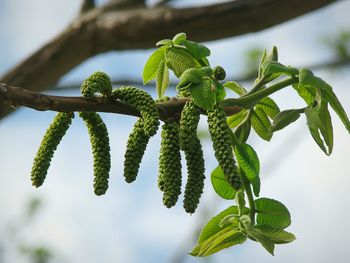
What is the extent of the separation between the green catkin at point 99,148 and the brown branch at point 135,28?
2.11m

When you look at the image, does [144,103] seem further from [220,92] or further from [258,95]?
[258,95]

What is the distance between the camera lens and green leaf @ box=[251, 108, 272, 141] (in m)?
1.84

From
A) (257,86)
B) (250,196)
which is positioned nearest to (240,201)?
(250,196)

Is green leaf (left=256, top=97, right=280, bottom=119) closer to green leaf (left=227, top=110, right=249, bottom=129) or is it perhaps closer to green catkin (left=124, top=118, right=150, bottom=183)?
green leaf (left=227, top=110, right=249, bottom=129)

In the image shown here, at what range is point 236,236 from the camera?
174 cm

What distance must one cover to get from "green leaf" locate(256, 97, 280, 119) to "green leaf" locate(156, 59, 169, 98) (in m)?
0.23

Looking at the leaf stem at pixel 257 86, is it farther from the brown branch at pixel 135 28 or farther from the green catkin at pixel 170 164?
the brown branch at pixel 135 28

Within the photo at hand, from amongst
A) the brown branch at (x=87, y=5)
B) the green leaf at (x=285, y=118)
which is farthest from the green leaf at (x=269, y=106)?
the brown branch at (x=87, y=5)

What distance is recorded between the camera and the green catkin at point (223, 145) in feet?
4.57

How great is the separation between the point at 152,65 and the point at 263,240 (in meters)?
0.47

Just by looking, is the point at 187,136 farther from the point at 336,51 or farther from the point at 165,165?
the point at 336,51

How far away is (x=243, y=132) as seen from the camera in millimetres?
1755

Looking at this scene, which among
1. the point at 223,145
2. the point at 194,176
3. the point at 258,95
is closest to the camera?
the point at 223,145

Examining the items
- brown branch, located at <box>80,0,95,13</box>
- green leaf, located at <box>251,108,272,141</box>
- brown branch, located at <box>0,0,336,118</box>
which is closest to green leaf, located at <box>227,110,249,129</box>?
green leaf, located at <box>251,108,272,141</box>
